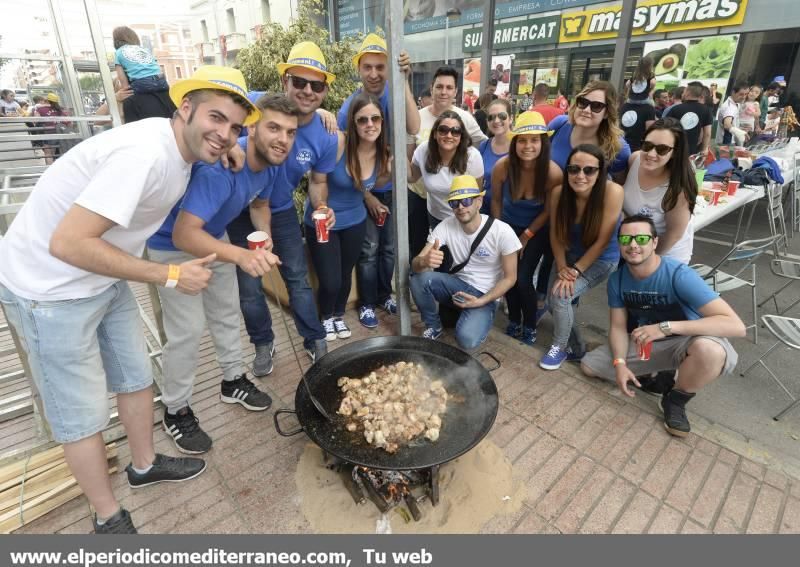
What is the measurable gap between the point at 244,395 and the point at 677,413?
9.68ft

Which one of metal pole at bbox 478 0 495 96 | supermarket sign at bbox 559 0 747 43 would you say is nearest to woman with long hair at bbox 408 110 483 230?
metal pole at bbox 478 0 495 96

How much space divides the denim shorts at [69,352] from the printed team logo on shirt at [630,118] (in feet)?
20.1

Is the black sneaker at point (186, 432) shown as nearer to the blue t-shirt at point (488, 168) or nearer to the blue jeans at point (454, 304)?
the blue jeans at point (454, 304)

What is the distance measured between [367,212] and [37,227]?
2.48m

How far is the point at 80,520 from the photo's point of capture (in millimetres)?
2270

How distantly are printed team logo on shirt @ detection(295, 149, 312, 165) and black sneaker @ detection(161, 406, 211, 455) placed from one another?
1.82 m

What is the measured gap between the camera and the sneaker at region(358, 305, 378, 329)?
417cm

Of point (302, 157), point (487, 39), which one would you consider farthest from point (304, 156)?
point (487, 39)

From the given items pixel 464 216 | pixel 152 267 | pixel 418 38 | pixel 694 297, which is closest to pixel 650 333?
pixel 694 297

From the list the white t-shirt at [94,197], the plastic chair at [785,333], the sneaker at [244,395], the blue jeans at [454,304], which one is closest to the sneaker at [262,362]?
the sneaker at [244,395]

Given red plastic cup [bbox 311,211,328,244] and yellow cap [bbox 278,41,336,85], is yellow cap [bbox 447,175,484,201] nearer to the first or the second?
red plastic cup [bbox 311,211,328,244]

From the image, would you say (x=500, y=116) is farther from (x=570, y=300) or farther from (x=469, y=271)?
(x=570, y=300)

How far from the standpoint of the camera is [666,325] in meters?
2.77

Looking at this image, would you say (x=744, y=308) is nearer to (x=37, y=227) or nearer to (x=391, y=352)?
(x=391, y=352)
